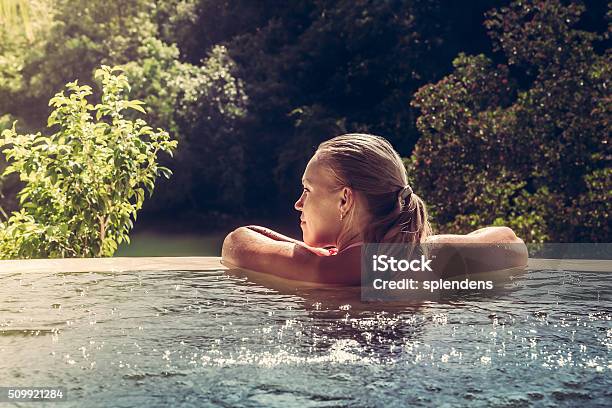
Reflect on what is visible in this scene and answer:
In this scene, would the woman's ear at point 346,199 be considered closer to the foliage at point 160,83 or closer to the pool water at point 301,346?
the pool water at point 301,346

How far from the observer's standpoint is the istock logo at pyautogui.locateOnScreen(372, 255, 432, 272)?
321 cm

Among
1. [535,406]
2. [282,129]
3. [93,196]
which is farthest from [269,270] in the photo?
[282,129]

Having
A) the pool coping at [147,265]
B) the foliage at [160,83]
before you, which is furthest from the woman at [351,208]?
the foliage at [160,83]

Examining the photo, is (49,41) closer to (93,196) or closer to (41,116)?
(41,116)

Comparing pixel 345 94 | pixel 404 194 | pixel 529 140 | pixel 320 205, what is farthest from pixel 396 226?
pixel 345 94

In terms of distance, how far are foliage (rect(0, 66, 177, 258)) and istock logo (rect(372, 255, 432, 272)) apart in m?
4.21

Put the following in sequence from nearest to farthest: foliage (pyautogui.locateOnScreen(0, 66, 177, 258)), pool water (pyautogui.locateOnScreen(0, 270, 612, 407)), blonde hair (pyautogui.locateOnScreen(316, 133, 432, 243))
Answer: pool water (pyautogui.locateOnScreen(0, 270, 612, 407)) < blonde hair (pyautogui.locateOnScreen(316, 133, 432, 243)) < foliage (pyautogui.locateOnScreen(0, 66, 177, 258))

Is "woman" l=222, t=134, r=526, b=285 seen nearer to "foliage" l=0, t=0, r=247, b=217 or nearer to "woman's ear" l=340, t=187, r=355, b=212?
"woman's ear" l=340, t=187, r=355, b=212

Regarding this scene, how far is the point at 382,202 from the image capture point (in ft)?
10.5

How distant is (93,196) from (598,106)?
9.28m

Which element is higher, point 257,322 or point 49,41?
point 49,41

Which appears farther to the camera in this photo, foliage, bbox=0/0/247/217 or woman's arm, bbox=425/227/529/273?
foliage, bbox=0/0/247/217

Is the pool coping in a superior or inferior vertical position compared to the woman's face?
inferior
